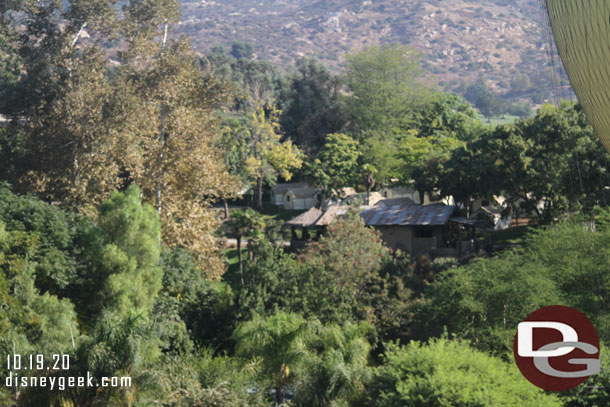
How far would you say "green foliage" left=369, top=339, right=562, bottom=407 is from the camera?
13773 millimetres

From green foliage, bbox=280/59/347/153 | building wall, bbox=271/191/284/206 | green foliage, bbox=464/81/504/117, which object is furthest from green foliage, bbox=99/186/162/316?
green foliage, bbox=464/81/504/117

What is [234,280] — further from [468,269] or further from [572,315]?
[572,315]

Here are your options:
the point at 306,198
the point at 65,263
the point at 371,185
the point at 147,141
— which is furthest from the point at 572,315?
the point at 306,198

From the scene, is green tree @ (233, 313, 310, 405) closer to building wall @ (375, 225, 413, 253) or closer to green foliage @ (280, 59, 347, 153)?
building wall @ (375, 225, 413, 253)

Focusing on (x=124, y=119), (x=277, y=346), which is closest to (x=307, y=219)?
(x=124, y=119)

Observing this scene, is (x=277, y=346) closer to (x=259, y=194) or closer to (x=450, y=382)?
(x=450, y=382)

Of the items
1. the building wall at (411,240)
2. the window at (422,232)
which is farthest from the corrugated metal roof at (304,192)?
the window at (422,232)

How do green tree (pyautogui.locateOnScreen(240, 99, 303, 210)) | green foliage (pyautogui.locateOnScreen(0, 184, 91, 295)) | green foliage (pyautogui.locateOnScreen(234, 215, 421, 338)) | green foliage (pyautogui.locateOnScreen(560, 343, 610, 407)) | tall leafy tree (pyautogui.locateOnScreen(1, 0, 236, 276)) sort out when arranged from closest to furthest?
1. green foliage (pyautogui.locateOnScreen(560, 343, 610, 407))
2. green foliage (pyautogui.locateOnScreen(0, 184, 91, 295))
3. green foliage (pyautogui.locateOnScreen(234, 215, 421, 338))
4. tall leafy tree (pyautogui.locateOnScreen(1, 0, 236, 276))
5. green tree (pyautogui.locateOnScreen(240, 99, 303, 210))

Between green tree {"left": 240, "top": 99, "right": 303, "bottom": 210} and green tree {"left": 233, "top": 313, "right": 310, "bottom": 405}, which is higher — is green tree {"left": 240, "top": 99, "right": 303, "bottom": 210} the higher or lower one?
the higher one

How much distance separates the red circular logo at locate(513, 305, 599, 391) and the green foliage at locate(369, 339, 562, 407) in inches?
186

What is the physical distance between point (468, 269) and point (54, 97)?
1911 cm

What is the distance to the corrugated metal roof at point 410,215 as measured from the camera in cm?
3481

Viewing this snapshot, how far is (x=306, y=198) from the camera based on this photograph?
5778 cm

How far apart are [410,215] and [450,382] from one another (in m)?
22.2
